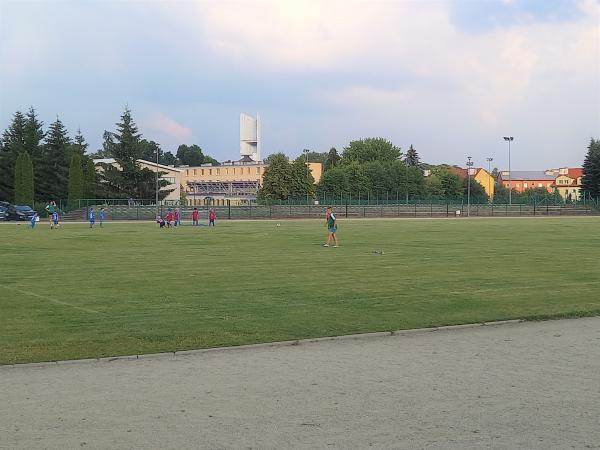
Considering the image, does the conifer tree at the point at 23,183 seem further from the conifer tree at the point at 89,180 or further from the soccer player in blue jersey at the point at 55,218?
the soccer player in blue jersey at the point at 55,218

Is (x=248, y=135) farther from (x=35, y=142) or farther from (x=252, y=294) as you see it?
(x=252, y=294)

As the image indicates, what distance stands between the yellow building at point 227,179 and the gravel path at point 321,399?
412ft

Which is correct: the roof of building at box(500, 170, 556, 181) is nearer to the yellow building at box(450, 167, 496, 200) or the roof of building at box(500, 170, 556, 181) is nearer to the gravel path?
the yellow building at box(450, 167, 496, 200)

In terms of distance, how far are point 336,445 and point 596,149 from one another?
11045 centimetres

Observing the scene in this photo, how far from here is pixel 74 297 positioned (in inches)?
520

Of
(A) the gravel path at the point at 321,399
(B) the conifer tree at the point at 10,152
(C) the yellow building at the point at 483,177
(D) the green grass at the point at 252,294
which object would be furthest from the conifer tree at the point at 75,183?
(C) the yellow building at the point at 483,177

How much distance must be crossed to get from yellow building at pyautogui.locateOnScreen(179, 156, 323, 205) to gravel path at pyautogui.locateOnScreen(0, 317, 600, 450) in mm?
125471

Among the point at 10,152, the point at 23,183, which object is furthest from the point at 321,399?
the point at 10,152

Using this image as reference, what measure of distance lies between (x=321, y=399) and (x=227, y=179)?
13729 centimetres

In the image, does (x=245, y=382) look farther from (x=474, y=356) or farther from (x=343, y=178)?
(x=343, y=178)

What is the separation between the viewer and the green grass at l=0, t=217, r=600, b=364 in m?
9.67

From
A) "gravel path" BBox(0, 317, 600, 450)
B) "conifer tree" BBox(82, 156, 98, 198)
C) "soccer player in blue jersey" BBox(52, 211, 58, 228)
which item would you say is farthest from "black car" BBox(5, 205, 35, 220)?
"gravel path" BBox(0, 317, 600, 450)

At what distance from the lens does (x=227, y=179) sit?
142 metres

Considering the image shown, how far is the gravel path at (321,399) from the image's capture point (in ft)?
17.8
